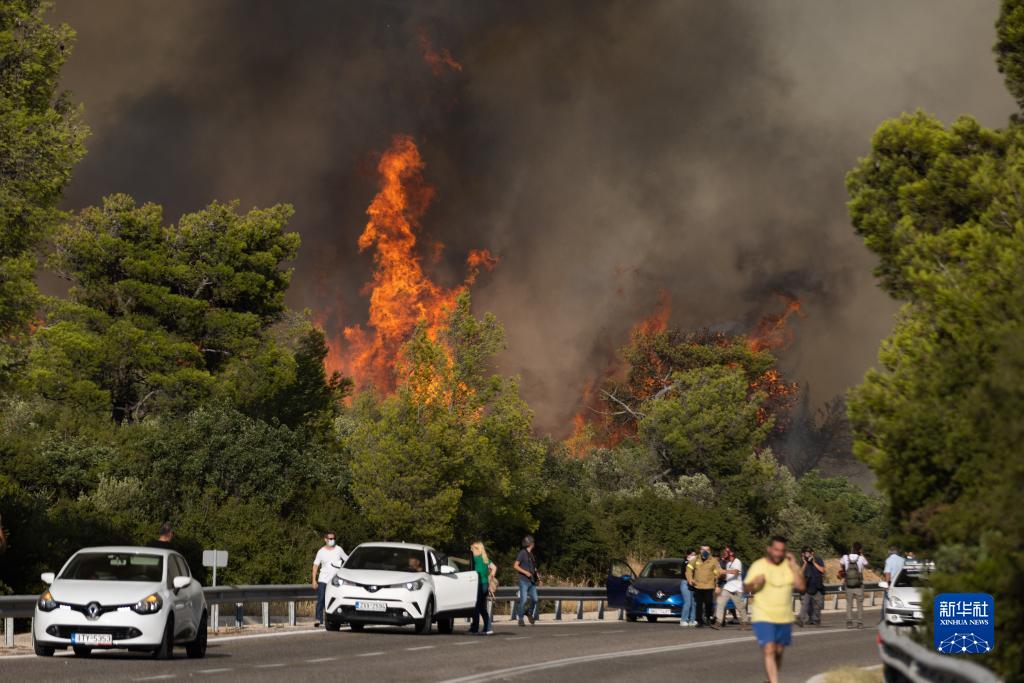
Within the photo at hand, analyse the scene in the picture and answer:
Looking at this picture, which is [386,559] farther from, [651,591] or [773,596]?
[773,596]

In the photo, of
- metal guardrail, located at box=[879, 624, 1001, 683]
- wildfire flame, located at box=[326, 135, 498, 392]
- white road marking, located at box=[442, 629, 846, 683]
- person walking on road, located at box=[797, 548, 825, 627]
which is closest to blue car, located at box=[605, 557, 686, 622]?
person walking on road, located at box=[797, 548, 825, 627]

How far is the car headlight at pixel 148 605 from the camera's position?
808 inches

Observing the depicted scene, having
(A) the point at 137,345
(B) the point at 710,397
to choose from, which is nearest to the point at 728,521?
(B) the point at 710,397

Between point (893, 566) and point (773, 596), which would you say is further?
point (893, 566)

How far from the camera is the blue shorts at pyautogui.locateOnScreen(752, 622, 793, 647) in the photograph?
17.0 meters

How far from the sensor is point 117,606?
20.5 metres

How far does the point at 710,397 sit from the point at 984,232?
77034 mm

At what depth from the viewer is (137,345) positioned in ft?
221

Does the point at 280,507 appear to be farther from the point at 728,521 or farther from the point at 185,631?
the point at 728,521

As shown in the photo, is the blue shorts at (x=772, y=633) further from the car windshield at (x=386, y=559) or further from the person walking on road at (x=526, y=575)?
the person walking on road at (x=526, y=575)

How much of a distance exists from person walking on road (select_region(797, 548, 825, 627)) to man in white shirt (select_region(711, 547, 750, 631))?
1.62m

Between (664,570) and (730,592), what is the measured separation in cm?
214

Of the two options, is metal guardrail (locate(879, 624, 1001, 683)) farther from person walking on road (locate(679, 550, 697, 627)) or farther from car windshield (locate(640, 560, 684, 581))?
car windshield (locate(640, 560, 684, 581))

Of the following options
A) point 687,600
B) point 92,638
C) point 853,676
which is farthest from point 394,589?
point 687,600
